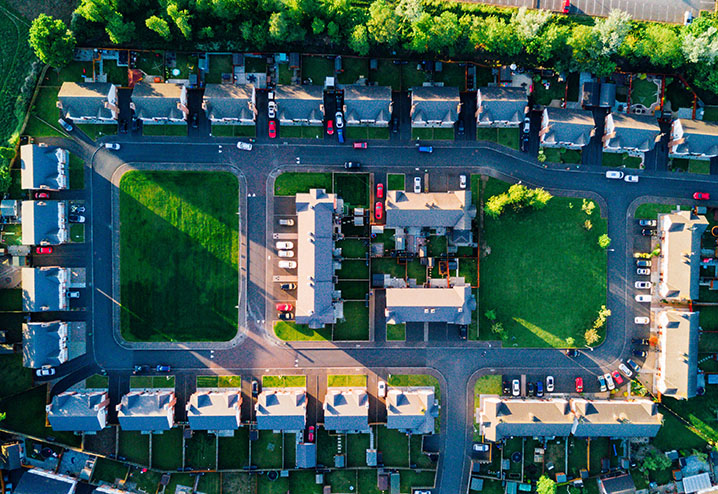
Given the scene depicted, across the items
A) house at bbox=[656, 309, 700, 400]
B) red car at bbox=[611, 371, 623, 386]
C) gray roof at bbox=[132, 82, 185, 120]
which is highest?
gray roof at bbox=[132, 82, 185, 120]

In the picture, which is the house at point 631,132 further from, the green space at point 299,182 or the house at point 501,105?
the green space at point 299,182

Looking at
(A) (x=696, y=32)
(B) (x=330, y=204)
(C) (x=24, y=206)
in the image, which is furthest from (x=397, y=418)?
(A) (x=696, y=32)

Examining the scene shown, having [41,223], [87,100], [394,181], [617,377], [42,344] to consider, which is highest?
[87,100]

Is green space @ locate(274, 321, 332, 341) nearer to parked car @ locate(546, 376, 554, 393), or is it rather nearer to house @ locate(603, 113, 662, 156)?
parked car @ locate(546, 376, 554, 393)

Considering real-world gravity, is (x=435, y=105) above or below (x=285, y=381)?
above

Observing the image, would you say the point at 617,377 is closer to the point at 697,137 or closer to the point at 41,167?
the point at 697,137

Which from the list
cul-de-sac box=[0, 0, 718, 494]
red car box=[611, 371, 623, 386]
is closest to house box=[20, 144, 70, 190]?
cul-de-sac box=[0, 0, 718, 494]

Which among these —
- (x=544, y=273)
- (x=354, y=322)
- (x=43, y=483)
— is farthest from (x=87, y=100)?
(x=544, y=273)
